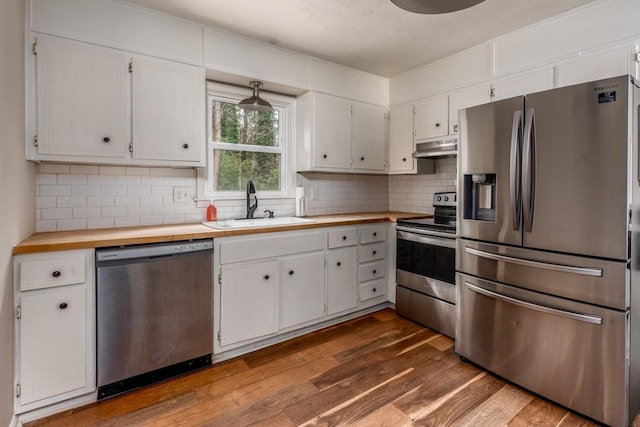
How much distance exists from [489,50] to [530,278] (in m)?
1.95

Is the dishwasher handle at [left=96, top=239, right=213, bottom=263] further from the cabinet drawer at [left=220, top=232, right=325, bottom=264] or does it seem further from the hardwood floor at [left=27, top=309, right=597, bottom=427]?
the hardwood floor at [left=27, top=309, right=597, bottom=427]

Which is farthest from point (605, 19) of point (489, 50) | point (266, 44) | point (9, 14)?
point (9, 14)

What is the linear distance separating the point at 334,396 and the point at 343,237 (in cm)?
132

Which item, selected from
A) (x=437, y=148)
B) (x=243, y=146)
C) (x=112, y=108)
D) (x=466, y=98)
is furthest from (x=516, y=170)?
(x=112, y=108)

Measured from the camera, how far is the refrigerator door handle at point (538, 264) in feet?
5.47

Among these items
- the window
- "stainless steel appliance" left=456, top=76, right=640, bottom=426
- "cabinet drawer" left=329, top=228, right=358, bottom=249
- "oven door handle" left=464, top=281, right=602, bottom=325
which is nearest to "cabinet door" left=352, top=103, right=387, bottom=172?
the window

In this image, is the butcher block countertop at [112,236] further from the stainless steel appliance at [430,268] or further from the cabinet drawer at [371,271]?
the stainless steel appliance at [430,268]

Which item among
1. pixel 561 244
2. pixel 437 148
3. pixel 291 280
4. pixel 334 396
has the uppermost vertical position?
pixel 437 148

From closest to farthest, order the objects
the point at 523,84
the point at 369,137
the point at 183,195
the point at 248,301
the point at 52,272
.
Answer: the point at 52,272
the point at 248,301
the point at 523,84
the point at 183,195
the point at 369,137

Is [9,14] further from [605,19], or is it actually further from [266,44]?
[605,19]

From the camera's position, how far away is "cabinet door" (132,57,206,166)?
2.23 metres

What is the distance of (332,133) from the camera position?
3260mm

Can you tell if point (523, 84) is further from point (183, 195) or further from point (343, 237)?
point (183, 195)

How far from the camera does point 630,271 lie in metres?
1.61
